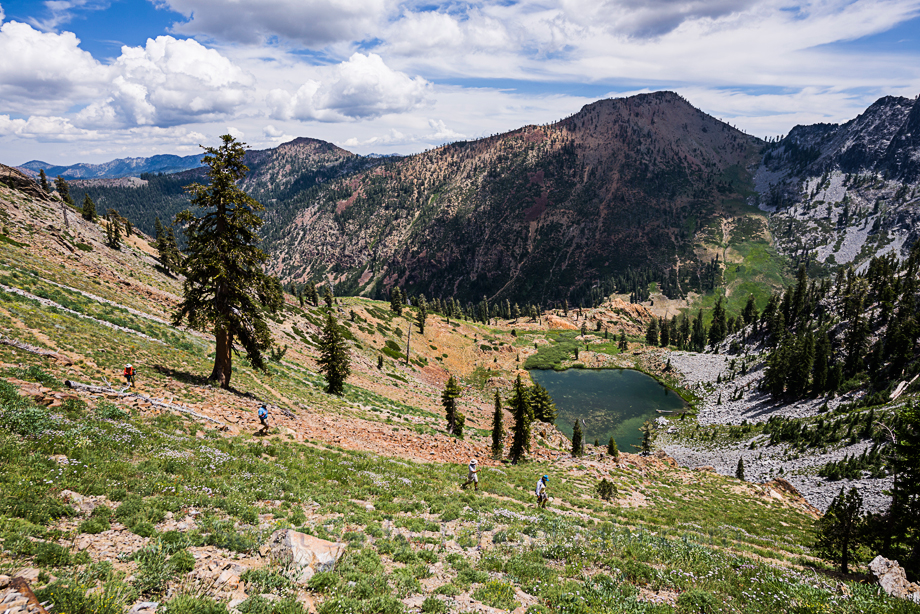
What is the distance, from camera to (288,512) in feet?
42.8

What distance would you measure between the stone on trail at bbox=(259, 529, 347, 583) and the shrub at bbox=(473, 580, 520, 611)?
3.97 meters

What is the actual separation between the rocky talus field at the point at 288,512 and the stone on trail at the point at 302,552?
0.05 meters

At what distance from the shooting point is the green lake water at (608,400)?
9044 centimetres

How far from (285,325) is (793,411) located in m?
99.2

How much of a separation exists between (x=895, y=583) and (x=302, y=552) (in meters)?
19.2

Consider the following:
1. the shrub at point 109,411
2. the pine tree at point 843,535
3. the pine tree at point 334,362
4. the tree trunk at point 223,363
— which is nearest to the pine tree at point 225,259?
the tree trunk at point 223,363

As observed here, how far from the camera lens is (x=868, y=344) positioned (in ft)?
272

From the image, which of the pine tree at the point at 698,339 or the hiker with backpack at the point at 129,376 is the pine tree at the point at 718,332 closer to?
the pine tree at the point at 698,339

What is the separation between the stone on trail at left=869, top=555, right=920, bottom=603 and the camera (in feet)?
41.3

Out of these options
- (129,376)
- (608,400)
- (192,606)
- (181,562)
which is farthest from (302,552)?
(608,400)

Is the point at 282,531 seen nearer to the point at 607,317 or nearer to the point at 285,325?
the point at 285,325

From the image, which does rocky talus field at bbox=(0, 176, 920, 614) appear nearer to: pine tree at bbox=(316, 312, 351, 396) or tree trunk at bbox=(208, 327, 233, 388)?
tree trunk at bbox=(208, 327, 233, 388)

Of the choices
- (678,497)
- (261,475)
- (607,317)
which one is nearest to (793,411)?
(678,497)

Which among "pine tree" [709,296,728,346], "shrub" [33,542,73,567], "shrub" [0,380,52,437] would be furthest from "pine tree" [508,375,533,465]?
"pine tree" [709,296,728,346]
